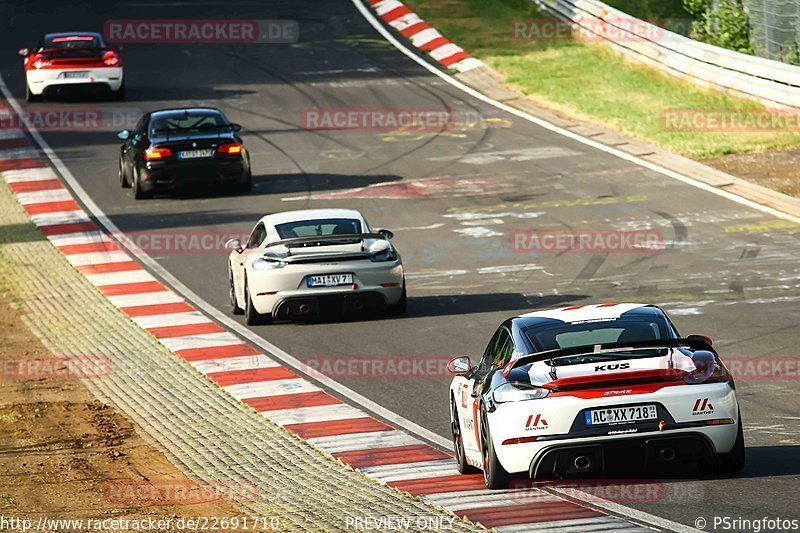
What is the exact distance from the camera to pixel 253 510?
10336mm

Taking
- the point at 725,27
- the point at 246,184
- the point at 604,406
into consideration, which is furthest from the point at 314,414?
the point at 725,27

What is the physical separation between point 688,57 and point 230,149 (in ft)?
39.7

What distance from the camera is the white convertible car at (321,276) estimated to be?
18391 mm

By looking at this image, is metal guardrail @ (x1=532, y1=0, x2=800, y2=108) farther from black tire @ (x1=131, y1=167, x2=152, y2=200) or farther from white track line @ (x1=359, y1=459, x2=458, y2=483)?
white track line @ (x1=359, y1=459, x2=458, y2=483)

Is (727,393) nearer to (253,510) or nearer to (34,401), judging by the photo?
(253,510)

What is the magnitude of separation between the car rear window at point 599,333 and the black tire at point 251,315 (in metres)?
Result: 8.17

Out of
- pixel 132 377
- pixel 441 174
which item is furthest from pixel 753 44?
pixel 132 377

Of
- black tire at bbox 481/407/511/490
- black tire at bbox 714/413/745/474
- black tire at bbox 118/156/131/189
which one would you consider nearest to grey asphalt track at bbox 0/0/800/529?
black tire at bbox 714/413/745/474

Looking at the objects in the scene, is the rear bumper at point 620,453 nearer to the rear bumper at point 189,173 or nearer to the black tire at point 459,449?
the black tire at point 459,449

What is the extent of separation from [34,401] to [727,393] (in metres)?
7.65

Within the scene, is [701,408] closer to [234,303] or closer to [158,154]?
[234,303]

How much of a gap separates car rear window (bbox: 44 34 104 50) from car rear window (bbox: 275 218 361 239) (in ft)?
61.9

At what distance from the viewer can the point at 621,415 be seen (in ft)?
33.3

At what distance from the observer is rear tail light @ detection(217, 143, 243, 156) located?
27719 millimetres
